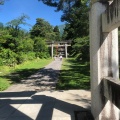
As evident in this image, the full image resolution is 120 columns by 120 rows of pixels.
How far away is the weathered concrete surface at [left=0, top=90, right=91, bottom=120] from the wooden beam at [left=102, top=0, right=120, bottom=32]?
1.95 m

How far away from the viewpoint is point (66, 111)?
21.0 feet

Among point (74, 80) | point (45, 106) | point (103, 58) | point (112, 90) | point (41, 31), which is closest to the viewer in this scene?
point (112, 90)

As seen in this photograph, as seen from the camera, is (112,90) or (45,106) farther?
(45,106)

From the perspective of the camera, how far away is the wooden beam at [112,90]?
435 centimetres

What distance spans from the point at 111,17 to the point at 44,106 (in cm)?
304

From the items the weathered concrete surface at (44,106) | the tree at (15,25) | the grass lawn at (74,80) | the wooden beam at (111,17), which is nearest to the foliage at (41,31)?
the tree at (15,25)

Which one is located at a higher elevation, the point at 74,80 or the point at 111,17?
the point at 111,17

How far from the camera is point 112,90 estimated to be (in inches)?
185

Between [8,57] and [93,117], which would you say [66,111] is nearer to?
[93,117]

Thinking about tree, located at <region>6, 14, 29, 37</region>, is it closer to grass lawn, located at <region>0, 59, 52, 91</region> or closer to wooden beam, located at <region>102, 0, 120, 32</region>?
grass lawn, located at <region>0, 59, 52, 91</region>

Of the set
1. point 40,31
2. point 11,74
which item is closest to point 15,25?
point 11,74

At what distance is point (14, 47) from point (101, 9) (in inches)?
1123

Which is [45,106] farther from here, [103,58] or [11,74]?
[11,74]

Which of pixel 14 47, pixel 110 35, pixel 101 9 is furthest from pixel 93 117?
pixel 14 47
